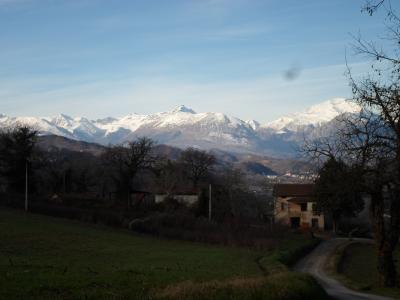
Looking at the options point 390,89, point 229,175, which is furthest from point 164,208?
point 390,89

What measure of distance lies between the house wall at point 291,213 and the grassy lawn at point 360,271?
1592 inches

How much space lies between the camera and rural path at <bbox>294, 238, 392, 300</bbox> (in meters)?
27.9

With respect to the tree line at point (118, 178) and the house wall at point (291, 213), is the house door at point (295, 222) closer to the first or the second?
the house wall at point (291, 213)

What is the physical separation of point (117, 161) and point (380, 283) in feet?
277

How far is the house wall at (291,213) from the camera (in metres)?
112

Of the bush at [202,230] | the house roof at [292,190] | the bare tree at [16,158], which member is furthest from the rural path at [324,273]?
the bare tree at [16,158]

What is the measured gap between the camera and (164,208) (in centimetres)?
9619

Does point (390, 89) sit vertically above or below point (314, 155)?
above

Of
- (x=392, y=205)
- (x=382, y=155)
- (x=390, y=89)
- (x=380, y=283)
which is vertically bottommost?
(x=380, y=283)

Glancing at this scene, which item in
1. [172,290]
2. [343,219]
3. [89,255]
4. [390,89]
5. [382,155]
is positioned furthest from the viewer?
[343,219]

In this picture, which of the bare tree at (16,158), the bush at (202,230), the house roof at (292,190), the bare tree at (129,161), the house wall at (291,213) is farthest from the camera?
the house roof at (292,190)

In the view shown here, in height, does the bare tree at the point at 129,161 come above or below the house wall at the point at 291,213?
above

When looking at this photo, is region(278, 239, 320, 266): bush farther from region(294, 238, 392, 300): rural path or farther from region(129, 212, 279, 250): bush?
region(129, 212, 279, 250): bush

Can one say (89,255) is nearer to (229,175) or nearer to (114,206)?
(114,206)
